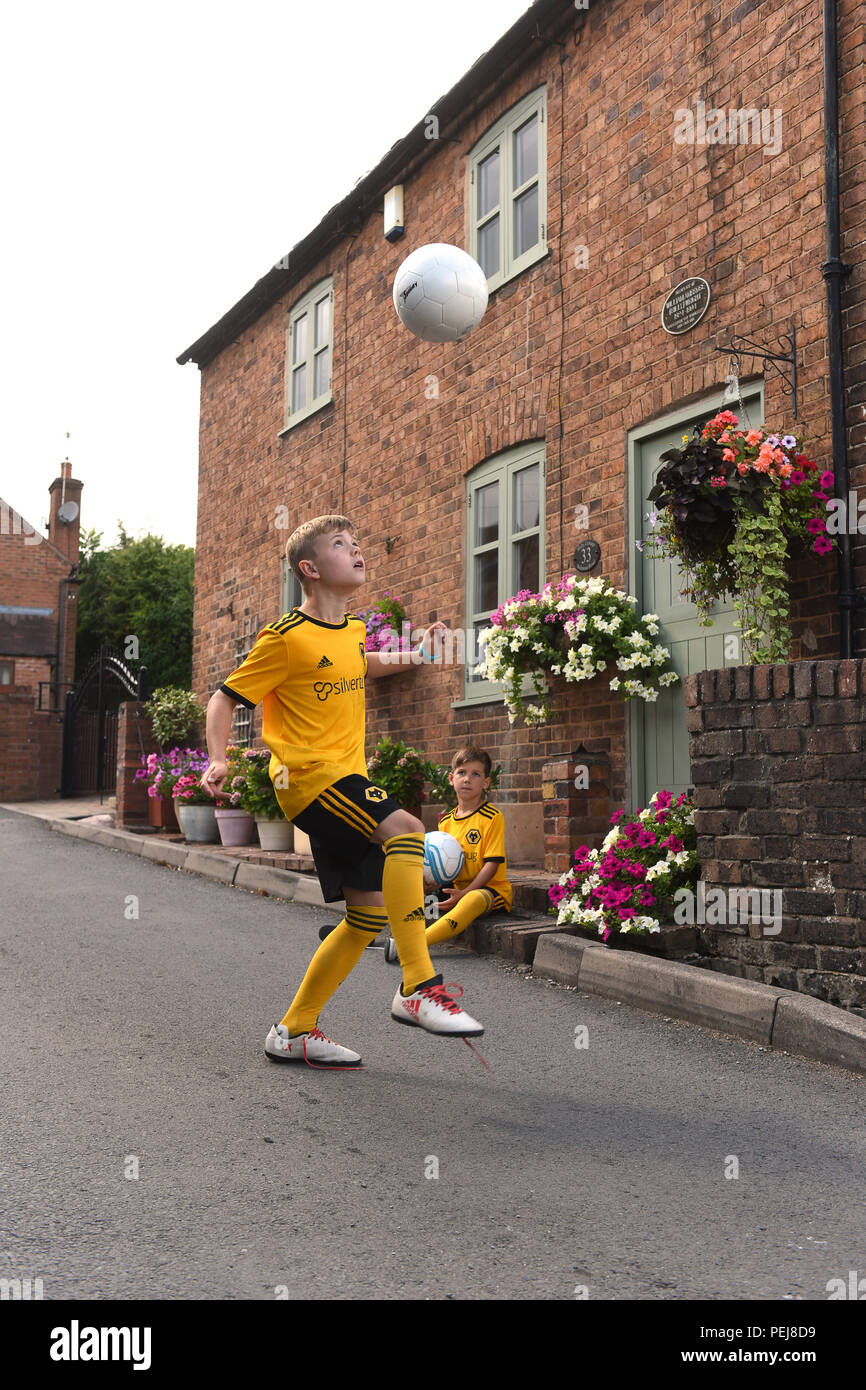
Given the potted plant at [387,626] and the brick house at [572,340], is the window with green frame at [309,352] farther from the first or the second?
the potted plant at [387,626]

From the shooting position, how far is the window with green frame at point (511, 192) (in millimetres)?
9359

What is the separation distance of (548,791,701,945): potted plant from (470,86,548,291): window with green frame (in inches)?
194

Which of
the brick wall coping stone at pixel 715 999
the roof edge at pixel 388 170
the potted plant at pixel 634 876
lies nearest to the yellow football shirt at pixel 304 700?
the brick wall coping stone at pixel 715 999

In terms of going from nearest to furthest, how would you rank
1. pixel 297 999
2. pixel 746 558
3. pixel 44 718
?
1. pixel 297 999
2. pixel 746 558
3. pixel 44 718

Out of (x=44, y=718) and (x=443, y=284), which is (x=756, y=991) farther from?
(x=44, y=718)

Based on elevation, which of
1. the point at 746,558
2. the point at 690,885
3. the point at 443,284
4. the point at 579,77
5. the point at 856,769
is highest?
the point at 579,77

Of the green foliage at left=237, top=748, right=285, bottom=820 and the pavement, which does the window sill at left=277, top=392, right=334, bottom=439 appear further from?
the pavement

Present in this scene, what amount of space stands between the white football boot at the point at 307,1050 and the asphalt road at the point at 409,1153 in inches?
1.8

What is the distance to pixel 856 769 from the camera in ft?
16.1

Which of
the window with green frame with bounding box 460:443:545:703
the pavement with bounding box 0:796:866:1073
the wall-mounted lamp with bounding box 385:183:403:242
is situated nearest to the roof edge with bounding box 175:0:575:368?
the wall-mounted lamp with bounding box 385:183:403:242

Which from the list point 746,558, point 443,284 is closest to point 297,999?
point 746,558

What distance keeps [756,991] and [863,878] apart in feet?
2.10

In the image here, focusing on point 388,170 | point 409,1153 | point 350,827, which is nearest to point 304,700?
point 350,827

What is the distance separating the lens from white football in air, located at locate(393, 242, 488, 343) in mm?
7355
